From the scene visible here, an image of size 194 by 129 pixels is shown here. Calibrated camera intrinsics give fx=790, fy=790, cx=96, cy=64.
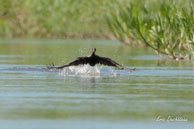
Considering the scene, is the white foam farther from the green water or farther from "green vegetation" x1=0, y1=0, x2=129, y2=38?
"green vegetation" x1=0, y1=0, x2=129, y2=38

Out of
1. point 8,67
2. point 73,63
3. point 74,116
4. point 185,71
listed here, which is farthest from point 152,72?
point 74,116

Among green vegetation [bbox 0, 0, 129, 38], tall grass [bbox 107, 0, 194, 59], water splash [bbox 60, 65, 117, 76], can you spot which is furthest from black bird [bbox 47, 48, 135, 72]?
green vegetation [bbox 0, 0, 129, 38]

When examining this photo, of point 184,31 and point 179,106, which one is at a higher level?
point 184,31

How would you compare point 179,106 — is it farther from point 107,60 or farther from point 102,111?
point 107,60

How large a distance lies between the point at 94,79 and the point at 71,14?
1406 inches

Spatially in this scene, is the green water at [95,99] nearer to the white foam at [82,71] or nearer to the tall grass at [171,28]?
the white foam at [82,71]

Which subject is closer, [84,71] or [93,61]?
[93,61]

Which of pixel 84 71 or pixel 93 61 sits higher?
pixel 93 61

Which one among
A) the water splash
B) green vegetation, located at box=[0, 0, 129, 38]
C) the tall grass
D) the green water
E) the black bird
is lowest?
the green water

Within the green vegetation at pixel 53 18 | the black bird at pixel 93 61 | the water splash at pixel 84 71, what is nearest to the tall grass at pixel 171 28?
the water splash at pixel 84 71

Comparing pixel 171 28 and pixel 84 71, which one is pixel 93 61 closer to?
pixel 84 71

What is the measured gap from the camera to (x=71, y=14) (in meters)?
51.2

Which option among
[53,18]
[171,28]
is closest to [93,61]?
→ [171,28]

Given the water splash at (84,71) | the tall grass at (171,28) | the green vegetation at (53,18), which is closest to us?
the water splash at (84,71)
